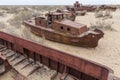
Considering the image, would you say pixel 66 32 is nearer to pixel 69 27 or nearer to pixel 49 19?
pixel 69 27

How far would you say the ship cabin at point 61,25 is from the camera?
8164mm

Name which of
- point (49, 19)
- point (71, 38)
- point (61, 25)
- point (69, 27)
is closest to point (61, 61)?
point (71, 38)

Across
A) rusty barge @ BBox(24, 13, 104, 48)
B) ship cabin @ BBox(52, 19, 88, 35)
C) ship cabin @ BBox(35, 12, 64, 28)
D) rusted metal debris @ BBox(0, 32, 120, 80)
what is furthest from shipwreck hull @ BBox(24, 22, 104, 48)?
rusted metal debris @ BBox(0, 32, 120, 80)

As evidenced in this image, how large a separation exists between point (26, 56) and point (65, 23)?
362cm

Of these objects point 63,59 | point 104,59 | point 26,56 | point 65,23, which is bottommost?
point 104,59

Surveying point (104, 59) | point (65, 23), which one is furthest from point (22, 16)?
point (104, 59)

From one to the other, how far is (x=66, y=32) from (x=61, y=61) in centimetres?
393

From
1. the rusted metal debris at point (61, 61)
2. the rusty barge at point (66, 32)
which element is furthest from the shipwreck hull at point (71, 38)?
the rusted metal debris at point (61, 61)

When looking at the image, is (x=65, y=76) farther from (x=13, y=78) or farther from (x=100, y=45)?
(x=100, y=45)

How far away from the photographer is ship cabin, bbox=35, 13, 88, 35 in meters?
8.16

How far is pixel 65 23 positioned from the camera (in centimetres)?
855

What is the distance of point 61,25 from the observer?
8.52 meters

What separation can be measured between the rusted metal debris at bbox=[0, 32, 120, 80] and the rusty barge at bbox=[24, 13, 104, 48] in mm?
3203

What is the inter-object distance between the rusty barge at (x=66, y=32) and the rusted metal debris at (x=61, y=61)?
126 inches
